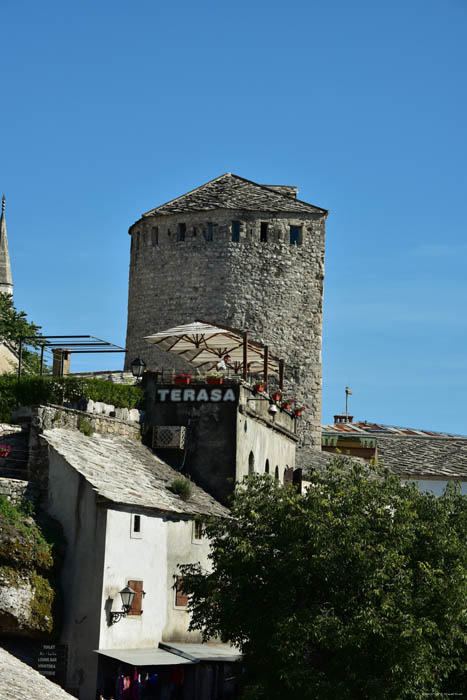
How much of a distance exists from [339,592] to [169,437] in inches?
436

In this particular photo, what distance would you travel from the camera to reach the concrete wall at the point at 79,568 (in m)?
31.0

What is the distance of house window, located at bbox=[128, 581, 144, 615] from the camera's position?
32.4 meters

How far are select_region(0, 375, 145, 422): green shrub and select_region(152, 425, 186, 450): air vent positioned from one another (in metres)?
1.49

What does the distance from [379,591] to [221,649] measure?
284 inches

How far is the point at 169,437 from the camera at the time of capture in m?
39.4

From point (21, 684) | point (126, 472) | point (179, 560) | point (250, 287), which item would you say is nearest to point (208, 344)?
point (126, 472)

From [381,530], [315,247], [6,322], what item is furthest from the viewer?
[6,322]

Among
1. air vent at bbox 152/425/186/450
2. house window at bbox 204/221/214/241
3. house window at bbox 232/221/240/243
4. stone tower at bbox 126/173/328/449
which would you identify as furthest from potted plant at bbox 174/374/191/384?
house window at bbox 204/221/214/241

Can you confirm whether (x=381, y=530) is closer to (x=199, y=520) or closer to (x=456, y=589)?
(x=456, y=589)

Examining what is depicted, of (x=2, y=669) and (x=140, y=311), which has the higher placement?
(x=140, y=311)

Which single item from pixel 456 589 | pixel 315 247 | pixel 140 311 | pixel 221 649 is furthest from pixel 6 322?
pixel 456 589

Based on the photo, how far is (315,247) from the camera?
63.6 metres

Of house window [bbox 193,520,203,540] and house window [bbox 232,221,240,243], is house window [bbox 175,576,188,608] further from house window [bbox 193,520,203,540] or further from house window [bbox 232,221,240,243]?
house window [bbox 232,221,240,243]

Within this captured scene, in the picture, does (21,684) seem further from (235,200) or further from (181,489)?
(235,200)
